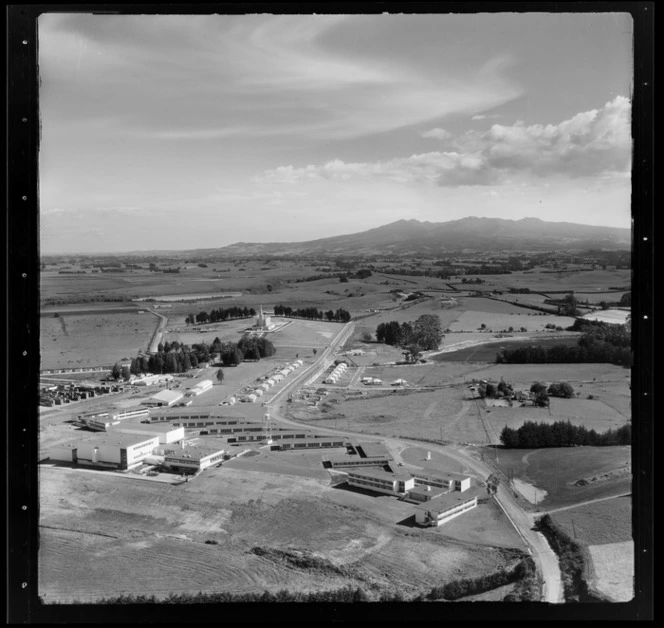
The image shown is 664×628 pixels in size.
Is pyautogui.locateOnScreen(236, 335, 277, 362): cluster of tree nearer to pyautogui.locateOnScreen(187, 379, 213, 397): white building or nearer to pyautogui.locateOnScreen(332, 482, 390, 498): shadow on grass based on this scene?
pyautogui.locateOnScreen(187, 379, 213, 397): white building

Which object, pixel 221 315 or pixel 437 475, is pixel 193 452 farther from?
pixel 437 475

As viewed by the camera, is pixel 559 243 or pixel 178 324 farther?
pixel 178 324

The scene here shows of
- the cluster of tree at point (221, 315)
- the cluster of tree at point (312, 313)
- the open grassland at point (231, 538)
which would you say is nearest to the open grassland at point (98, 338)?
the cluster of tree at point (221, 315)

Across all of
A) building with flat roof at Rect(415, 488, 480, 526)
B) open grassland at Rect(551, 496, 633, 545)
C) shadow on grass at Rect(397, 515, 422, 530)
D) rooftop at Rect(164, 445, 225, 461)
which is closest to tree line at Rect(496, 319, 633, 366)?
open grassland at Rect(551, 496, 633, 545)

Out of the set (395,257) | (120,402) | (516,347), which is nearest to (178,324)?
(120,402)

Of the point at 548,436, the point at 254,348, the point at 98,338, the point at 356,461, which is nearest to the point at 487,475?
the point at 548,436

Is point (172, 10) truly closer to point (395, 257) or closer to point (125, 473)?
point (395, 257)
